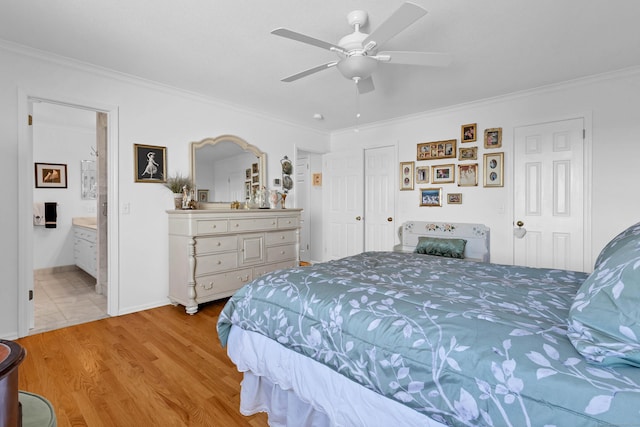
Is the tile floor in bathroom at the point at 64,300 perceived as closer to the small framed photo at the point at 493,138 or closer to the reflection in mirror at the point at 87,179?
the reflection in mirror at the point at 87,179

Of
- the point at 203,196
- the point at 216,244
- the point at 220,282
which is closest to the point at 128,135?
the point at 203,196

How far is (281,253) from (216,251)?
0.96m

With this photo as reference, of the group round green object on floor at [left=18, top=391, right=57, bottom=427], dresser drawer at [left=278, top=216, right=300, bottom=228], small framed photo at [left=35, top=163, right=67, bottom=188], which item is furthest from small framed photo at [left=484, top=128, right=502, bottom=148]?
small framed photo at [left=35, top=163, right=67, bottom=188]

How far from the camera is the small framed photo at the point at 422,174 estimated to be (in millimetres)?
4484

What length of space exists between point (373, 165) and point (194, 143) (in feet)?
8.84

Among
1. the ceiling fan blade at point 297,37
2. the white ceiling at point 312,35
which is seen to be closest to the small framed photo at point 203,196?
the white ceiling at point 312,35

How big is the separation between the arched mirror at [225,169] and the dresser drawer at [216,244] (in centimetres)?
58

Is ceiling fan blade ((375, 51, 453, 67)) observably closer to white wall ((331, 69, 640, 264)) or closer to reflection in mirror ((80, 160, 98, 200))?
white wall ((331, 69, 640, 264))

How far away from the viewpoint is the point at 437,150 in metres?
4.37

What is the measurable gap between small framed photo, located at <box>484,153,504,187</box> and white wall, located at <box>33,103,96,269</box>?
5.51 m

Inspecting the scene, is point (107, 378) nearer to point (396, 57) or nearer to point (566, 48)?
point (396, 57)

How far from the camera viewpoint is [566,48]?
8.66ft

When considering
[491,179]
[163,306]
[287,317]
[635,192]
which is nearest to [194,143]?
[163,306]

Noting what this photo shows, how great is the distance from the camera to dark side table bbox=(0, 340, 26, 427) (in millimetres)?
690
